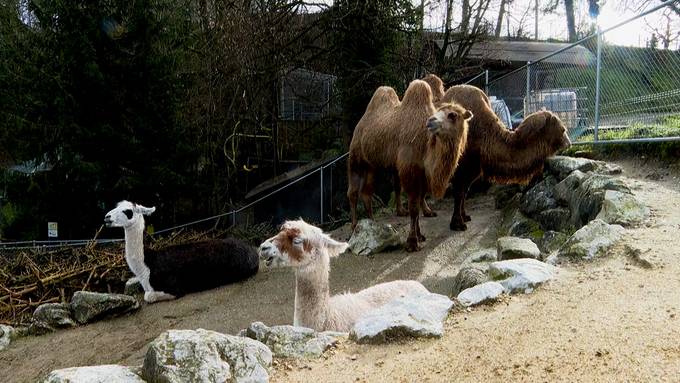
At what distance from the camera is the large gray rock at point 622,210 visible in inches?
185

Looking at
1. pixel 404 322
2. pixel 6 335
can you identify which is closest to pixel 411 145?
pixel 404 322

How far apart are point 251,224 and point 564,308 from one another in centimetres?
970

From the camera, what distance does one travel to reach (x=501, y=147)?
7.02 m

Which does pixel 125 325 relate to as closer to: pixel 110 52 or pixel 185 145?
pixel 185 145

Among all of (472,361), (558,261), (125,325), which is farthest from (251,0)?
(472,361)

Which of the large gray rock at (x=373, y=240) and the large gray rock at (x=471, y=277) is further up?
the large gray rock at (x=471, y=277)

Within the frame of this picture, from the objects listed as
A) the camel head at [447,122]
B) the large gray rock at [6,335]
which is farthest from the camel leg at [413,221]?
the large gray rock at [6,335]

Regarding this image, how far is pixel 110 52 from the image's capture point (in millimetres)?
10703

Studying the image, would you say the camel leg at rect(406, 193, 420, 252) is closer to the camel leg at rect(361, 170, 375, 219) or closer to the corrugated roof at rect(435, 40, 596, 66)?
the camel leg at rect(361, 170, 375, 219)

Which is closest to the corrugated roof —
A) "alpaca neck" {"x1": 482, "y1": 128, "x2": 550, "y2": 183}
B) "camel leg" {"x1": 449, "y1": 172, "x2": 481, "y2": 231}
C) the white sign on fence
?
"alpaca neck" {"x1": 482, "y1": 128, "x2": 550, "y2": 183}

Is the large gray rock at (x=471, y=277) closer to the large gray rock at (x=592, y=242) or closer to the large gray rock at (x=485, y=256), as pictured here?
the large gray rock at (x=592, y=242)

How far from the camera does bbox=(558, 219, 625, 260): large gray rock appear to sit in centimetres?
409

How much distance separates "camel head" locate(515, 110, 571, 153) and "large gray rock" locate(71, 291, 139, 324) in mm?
5505

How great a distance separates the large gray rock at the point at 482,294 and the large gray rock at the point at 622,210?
180 cm
